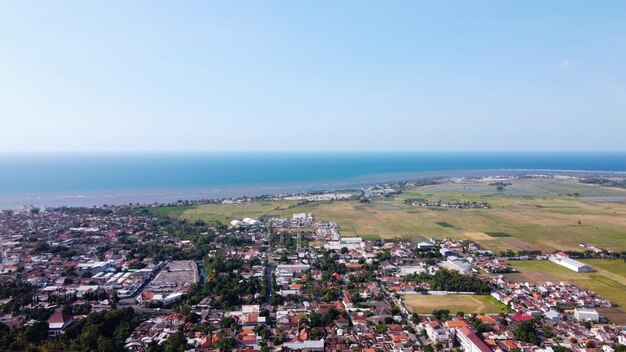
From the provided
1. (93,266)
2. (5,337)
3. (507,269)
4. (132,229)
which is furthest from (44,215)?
(507,269)

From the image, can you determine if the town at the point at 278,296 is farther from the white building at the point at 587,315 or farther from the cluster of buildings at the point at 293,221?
the cluster of buildings at the point at 293,221

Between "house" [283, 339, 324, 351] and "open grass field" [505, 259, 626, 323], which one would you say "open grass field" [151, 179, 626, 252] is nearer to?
"open grass field" [505, 259, 626, 323]

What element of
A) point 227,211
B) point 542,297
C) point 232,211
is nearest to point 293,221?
point 232,211

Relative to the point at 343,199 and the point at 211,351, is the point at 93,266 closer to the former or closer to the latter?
the point at 211,351

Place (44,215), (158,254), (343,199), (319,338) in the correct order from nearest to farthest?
1. (319,338)
2. (158,254)
3. (44,215)
4. (343,199)

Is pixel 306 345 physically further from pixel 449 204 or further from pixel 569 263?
pixel 449 204
